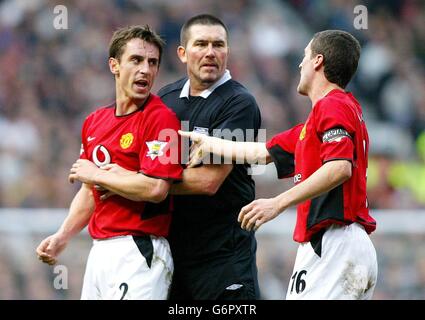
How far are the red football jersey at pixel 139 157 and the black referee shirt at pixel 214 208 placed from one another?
0.20 m

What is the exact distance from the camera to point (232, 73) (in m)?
12.1

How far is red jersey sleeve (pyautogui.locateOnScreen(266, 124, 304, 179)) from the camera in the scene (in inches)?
218

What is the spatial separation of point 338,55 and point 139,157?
1261 mm

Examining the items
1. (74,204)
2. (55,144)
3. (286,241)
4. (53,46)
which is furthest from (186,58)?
(53,46)

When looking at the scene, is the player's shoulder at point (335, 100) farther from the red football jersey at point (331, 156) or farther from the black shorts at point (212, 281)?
the black shorts at point (212, 281)

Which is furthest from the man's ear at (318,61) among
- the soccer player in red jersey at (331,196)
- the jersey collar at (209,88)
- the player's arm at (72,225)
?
the player's arm at (72,225)

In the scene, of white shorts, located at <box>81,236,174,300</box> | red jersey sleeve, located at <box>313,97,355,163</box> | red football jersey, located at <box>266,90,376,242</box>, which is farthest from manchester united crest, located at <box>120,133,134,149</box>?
red jersey sleeve, located at <box>313,97,355,163</box>

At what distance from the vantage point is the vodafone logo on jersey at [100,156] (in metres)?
5.53

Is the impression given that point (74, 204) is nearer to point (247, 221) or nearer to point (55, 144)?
point (247, 221)

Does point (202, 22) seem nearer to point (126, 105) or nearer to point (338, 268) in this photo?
point (126, 105)

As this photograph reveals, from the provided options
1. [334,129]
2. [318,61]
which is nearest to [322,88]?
[318,61]

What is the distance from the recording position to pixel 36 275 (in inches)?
397
